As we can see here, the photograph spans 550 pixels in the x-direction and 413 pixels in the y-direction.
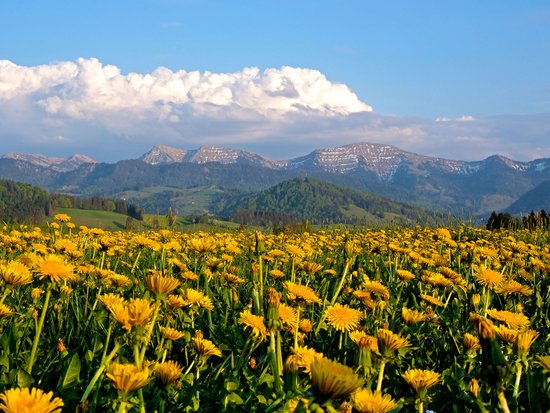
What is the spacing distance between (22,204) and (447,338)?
188762mm

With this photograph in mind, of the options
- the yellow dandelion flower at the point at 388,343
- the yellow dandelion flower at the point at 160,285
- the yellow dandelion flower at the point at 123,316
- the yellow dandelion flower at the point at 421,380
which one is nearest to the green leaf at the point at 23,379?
the yellow dandelion flower at the point at 123,316

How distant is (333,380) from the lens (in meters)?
1.16

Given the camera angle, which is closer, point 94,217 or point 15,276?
point 15,276

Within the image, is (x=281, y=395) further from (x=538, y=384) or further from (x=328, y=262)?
(x=328, y=262)

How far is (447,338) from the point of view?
13.0 ft

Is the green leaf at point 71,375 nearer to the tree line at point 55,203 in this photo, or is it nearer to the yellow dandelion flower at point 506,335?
the yellow dandelion flower at point 506,335

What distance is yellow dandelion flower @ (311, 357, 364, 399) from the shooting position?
3.76 ft

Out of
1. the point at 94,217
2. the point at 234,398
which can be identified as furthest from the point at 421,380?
the point at 94,217

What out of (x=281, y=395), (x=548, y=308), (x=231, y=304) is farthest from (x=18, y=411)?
(x=548, y=308)

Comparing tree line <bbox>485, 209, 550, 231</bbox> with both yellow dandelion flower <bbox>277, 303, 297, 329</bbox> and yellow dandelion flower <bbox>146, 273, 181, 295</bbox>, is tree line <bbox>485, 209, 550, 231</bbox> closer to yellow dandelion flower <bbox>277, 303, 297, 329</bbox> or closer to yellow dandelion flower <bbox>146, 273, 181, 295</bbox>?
yellow dandelion flower <bbox>277, 303, 297, 329</bbox>

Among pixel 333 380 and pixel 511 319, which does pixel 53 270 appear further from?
pixel 511 319

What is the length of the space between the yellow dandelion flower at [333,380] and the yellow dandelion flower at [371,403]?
1.29 feet

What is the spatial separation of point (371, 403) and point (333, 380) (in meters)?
0.45

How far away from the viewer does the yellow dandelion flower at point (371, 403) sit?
1500 mm
